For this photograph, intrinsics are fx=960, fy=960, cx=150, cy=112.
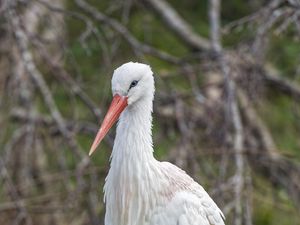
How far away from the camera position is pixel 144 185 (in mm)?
4320

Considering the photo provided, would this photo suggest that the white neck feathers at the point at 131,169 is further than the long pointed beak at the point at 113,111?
Yes

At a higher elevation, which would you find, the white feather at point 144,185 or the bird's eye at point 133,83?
the bird's eye at point 133,83

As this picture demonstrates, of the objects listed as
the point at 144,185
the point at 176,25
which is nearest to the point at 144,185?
the point at 144,185

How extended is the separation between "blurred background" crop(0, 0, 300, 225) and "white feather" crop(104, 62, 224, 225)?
57cm

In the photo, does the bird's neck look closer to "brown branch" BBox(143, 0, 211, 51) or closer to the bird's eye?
the bird's eye

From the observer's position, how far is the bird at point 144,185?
4.21m

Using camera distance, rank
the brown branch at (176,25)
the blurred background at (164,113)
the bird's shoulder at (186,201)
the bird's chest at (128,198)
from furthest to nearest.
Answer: the brown branch at (176,25), the blurred background at (164,113), the bird's chest at (128,198), the bird's shoulder at (186,201)

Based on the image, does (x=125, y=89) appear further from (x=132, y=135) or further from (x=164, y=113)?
(x=164, y=113)

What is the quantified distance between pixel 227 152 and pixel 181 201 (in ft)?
3.35

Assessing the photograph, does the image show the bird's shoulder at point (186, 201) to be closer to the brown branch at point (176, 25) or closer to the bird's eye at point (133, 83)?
the bird's eye at point (133, 83)

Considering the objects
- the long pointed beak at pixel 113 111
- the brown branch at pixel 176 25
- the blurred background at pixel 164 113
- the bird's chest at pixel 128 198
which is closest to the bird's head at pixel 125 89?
the long pointed beak at pixel 113 111

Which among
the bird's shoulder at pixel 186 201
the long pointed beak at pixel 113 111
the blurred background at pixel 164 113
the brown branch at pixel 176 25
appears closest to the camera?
the long pointed beak at pixel 113 111

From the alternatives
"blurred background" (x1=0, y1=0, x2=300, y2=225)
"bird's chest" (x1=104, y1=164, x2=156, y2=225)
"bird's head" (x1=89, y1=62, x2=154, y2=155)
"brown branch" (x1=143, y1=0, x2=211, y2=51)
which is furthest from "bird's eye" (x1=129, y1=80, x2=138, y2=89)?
"brown branch" (x1=143, y1=0, x2=211, y2=51)

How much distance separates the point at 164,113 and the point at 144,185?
2338mm
